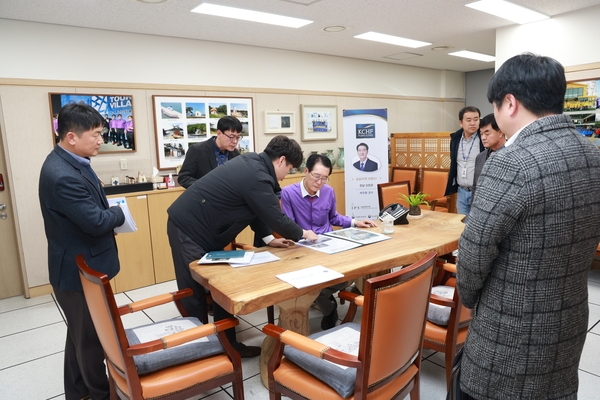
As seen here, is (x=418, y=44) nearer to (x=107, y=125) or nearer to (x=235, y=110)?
(x=235, y=110)

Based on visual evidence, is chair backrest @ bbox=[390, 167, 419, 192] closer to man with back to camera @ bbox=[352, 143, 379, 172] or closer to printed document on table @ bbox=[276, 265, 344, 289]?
man with back to camera @ bbox=[352, 143, 379, 172]

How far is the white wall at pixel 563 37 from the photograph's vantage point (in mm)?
4391

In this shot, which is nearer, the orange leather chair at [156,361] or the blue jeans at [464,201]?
the orange leather chair at [156,361]

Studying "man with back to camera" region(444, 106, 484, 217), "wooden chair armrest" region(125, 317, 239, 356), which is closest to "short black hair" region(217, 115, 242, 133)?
"wooden chair armrest" region(125, 317, 239, 356)

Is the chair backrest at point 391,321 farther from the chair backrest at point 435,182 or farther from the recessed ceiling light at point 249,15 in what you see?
the chair backrest at point 435,182

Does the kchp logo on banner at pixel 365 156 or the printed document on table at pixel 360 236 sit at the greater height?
the kchp logo on banner at pixel 365 156

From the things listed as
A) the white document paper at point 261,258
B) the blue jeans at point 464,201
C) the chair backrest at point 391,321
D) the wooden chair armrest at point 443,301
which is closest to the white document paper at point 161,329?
the white document paper at point 261,258

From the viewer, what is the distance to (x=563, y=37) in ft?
15.0

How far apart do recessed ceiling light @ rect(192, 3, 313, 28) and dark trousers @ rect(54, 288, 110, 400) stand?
2.87 m

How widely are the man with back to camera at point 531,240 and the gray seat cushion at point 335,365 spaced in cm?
54

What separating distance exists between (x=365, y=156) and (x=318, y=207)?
253cm

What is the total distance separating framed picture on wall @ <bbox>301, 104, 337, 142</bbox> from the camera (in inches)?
240

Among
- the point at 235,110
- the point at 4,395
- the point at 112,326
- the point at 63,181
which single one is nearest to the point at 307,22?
the point at 235,110

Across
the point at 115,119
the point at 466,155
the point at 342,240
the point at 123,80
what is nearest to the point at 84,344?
the point at 342,240
